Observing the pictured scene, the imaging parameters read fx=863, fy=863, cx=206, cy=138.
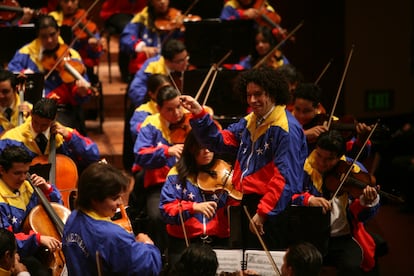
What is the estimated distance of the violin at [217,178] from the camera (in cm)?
479

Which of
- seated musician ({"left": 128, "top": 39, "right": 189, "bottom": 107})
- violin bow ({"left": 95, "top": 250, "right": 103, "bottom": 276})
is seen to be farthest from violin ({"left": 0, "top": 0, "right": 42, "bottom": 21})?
violin bow ({"left": 95, "top": 250, "right": 103, "bottom": 276})

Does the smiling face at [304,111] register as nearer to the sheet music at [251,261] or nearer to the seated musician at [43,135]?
the seated musician at [43,135]

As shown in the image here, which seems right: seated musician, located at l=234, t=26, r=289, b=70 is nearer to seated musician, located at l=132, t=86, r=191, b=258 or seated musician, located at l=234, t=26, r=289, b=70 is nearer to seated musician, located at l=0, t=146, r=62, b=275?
seated musician, located at l=132, t=86, r=191, b=258

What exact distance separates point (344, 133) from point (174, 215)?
1.19 metres

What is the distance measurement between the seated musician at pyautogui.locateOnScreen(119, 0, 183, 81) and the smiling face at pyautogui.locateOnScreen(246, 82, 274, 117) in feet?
9.40

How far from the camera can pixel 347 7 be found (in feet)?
26.2

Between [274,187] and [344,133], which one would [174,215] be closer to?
[274,187]

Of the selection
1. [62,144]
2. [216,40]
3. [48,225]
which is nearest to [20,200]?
[48,225]

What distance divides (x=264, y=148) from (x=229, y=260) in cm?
65

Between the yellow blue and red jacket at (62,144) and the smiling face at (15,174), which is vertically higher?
the smiling face at (15,174)

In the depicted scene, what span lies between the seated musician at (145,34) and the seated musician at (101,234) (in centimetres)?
366

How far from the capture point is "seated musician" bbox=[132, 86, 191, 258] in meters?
5.43

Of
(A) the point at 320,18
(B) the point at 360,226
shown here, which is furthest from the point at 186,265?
(A) the point at 320,18

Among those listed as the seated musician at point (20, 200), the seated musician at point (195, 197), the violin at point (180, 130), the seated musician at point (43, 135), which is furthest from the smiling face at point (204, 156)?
the seated musician at point (43, 135)
